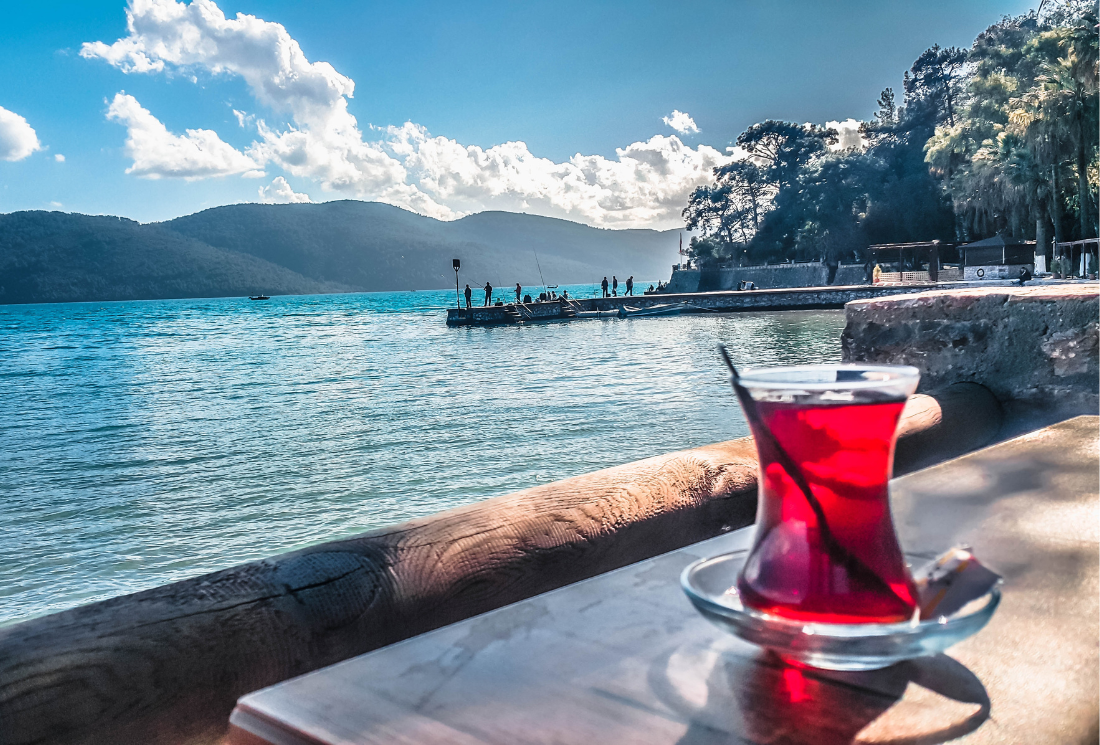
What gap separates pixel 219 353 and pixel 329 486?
26.5 meters

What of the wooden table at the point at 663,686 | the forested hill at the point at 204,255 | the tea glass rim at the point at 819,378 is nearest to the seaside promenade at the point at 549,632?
the wooden table at the point at 663,686

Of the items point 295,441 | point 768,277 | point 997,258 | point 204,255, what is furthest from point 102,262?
point 295,441

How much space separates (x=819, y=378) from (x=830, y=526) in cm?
12

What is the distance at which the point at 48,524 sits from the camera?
711 centimetres

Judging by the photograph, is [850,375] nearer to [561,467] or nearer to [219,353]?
[561,467]

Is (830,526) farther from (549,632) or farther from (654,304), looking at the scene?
(654,304)

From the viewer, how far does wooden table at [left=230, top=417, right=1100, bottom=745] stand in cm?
45

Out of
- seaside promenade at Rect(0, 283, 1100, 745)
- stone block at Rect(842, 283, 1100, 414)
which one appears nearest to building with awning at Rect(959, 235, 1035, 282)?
stone block at Rect(842, 283, 1100, 414)

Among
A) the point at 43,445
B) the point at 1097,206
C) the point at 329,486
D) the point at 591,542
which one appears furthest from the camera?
the point at 1097,206

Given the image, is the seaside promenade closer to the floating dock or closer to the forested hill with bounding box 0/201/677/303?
the floating dock

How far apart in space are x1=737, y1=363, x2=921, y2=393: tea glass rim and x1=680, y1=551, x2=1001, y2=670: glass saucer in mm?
160

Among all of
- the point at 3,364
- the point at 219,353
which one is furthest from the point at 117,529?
the point at 3,364

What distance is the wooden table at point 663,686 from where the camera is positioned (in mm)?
453

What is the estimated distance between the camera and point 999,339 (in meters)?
2.50
